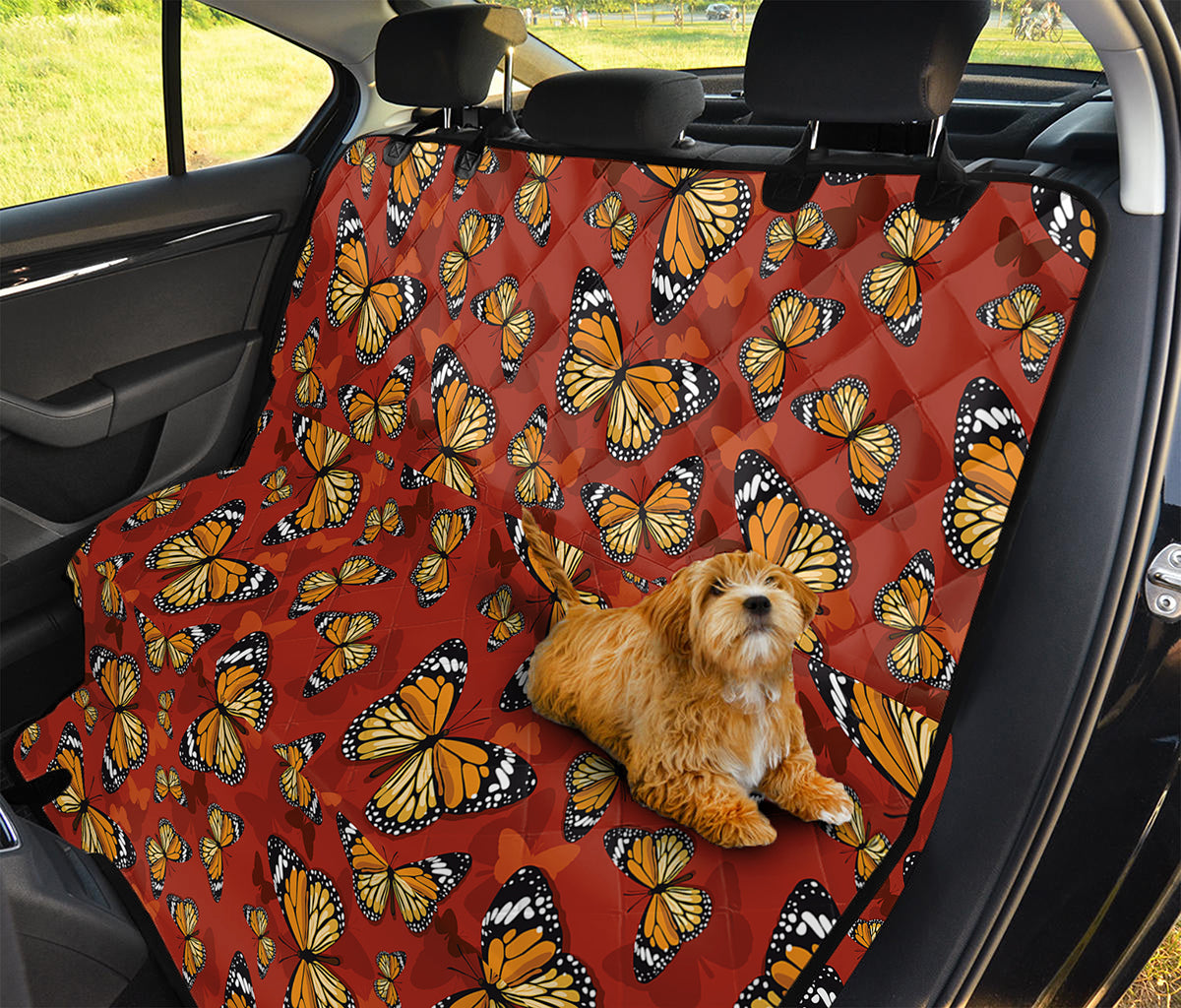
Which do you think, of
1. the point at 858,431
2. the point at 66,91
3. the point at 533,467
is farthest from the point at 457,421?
the point at 66,91

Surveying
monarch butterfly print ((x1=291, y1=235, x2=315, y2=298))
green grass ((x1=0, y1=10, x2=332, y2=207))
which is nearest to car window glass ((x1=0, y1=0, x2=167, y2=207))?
green grass ((x1=0, y1=10, x2=332, y2=207))

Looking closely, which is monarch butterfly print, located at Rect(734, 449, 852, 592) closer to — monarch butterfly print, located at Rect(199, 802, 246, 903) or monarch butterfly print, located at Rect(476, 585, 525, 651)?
monarch butterfly print, located at Rect(476, 585, 525, 651)

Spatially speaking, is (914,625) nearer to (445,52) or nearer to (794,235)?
(794,235)

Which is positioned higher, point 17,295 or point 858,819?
point 17,295

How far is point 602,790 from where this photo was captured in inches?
46.4

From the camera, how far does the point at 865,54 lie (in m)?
1.06

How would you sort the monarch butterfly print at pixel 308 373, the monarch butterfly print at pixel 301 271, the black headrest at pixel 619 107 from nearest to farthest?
the black headrest at pixel 619 107, the monarch butterfly print at pixel 308 373, the monarch butterfly print at pixel 301 271

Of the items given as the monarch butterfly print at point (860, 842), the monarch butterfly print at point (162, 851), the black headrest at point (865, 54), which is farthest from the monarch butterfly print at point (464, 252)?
the monarch butterfly print at point (860, 842)

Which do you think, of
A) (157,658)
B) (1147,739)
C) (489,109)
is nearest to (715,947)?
(1147,739)

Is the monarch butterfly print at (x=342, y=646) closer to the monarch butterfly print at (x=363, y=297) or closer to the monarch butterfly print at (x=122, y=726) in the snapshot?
the monarch butterfly print at (x=122, y=726)

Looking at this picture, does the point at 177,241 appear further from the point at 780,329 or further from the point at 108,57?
the point at 108,57

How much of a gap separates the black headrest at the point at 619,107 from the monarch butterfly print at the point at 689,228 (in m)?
0.07

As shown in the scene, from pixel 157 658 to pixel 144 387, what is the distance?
0.73 meters

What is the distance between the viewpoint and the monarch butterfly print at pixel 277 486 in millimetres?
1883
